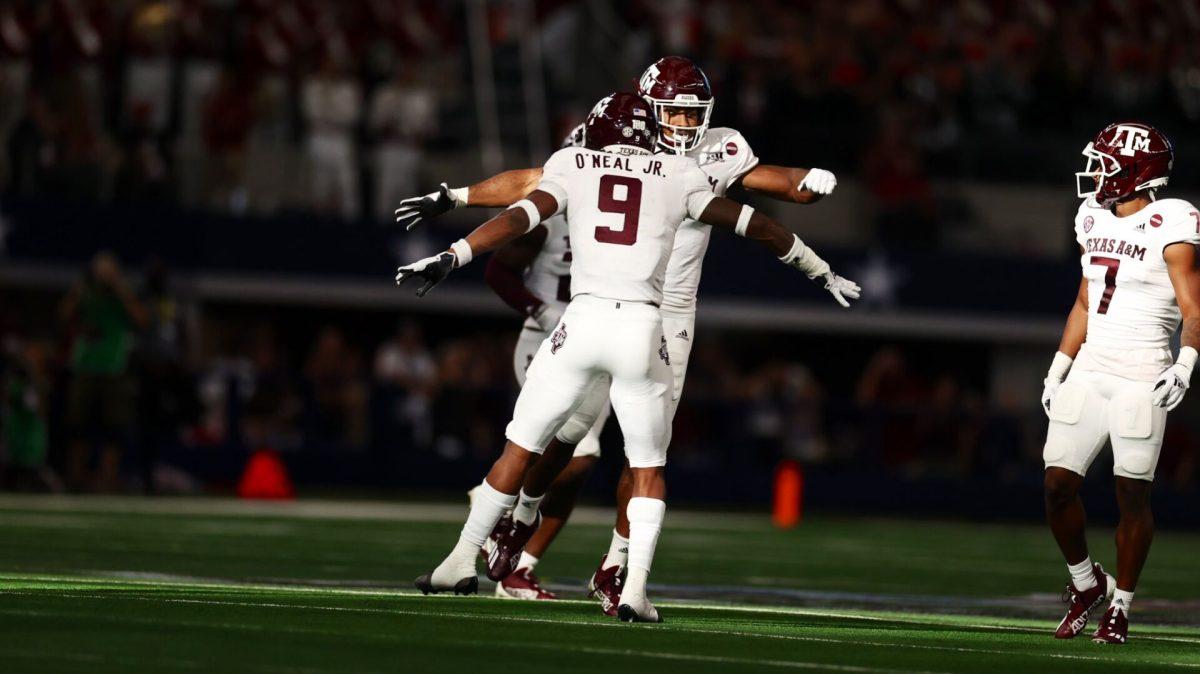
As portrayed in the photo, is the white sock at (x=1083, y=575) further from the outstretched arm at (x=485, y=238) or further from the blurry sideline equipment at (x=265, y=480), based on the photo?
the blurry sideline equipment at (x=265, y=480)

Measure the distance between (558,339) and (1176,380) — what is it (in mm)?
2299

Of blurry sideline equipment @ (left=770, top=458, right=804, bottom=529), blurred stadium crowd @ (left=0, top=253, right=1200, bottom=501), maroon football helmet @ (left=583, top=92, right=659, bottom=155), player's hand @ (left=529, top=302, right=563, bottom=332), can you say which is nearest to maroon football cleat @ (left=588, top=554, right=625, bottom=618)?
player's hand @ (left=529, top=302, right=563, bottom=332)

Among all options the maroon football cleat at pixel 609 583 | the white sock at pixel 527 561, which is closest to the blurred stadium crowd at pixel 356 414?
the white sock at pixel 527 561

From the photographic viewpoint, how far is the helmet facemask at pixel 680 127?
8.83 metres

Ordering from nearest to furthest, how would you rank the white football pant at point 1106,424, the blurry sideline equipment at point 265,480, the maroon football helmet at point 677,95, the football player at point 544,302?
the white football pant at point 1106,424 → the maroon football helmet at point 677,95 → the football player at point 544,302 → the blurry sideline equipment at point 265,480

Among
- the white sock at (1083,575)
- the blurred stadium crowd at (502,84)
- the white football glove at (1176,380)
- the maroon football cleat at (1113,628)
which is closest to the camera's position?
the white football glove at (1176,380)

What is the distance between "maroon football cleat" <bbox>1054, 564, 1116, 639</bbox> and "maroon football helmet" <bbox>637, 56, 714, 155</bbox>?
234cm

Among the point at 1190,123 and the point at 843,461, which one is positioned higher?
the point at 1190,123

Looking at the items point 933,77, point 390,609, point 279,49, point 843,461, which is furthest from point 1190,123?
point 390,609

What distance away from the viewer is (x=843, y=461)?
21.3 m

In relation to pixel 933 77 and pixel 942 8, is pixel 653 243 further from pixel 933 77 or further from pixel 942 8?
pixel 942 8

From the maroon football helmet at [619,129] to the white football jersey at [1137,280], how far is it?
1803 mm

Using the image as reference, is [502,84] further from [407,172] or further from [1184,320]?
[1184,320]

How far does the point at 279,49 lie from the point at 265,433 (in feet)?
13.3
